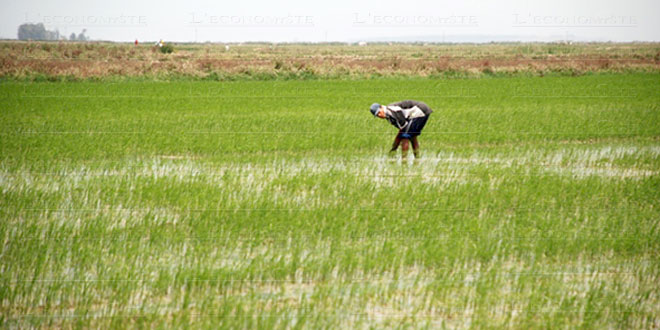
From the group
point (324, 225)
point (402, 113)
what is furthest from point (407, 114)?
point (324, 225)

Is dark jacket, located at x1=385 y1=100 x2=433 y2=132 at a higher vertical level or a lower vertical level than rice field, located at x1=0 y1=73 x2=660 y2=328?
higher

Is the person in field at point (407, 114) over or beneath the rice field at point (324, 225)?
over

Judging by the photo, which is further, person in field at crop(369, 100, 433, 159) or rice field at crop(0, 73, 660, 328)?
person in field at crop(369, 100, 433, 159)

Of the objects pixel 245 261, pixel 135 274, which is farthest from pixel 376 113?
pixel 135 274

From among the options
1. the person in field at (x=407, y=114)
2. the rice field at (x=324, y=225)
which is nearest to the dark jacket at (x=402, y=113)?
the person in field at (x=407, y=114)

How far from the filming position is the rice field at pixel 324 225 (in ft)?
13.4

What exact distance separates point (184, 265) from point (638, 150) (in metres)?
8.01

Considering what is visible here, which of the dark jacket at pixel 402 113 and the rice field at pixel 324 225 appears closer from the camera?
the rice field at pixel 324 225

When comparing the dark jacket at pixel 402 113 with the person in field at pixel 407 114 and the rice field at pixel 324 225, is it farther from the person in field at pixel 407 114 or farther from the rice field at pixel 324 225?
the rice field at pixel 324 225

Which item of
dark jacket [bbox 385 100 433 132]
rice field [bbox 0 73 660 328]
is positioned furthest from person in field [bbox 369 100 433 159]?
rice field [bbox 0 73 660 328]

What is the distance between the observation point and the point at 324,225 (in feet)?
19.0

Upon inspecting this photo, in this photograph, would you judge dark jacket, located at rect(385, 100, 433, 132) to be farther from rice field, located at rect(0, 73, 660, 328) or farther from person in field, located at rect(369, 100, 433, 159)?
rice field, located at rect(0, 73, 660, 328)

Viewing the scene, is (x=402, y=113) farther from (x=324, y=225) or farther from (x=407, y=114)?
(x=324, y=225)

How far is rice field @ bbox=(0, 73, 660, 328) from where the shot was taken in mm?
4078
